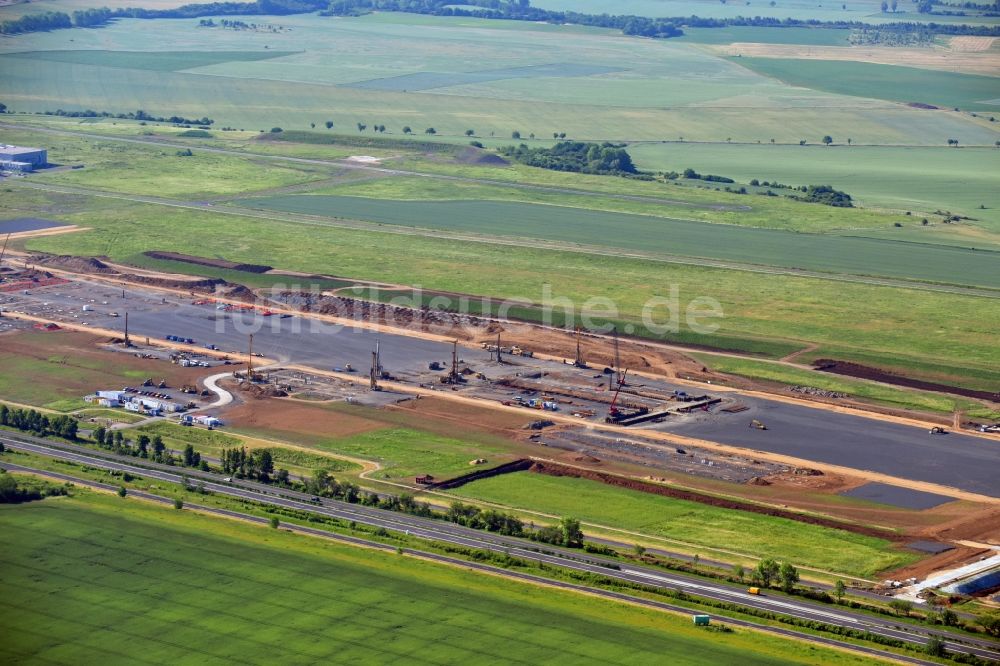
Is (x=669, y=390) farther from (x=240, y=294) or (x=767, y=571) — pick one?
(x=240, y=294)

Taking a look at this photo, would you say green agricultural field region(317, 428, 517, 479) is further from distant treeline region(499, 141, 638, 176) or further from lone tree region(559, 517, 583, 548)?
distant treeline region(499, 141, 638, 176)

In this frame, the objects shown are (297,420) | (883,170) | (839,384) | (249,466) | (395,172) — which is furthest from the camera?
(883,170)

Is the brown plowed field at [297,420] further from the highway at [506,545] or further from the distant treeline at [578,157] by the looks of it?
the distant treeline at [578,157]

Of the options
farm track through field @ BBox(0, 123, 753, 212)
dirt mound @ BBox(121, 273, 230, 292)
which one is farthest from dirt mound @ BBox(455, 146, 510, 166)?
dirt mound @ BBox(121, 273, 230, 292)

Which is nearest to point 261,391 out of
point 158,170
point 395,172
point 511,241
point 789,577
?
point 789,577

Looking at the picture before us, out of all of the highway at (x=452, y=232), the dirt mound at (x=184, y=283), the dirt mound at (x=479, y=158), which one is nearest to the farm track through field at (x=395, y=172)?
the highway at (x=452, y=232)

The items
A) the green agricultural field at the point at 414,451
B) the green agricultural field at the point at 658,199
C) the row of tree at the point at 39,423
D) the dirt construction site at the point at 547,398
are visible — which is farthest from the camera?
the green agricultural field at the point at 658,199

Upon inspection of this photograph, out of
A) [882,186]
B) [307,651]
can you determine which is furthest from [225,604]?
[882,186]
